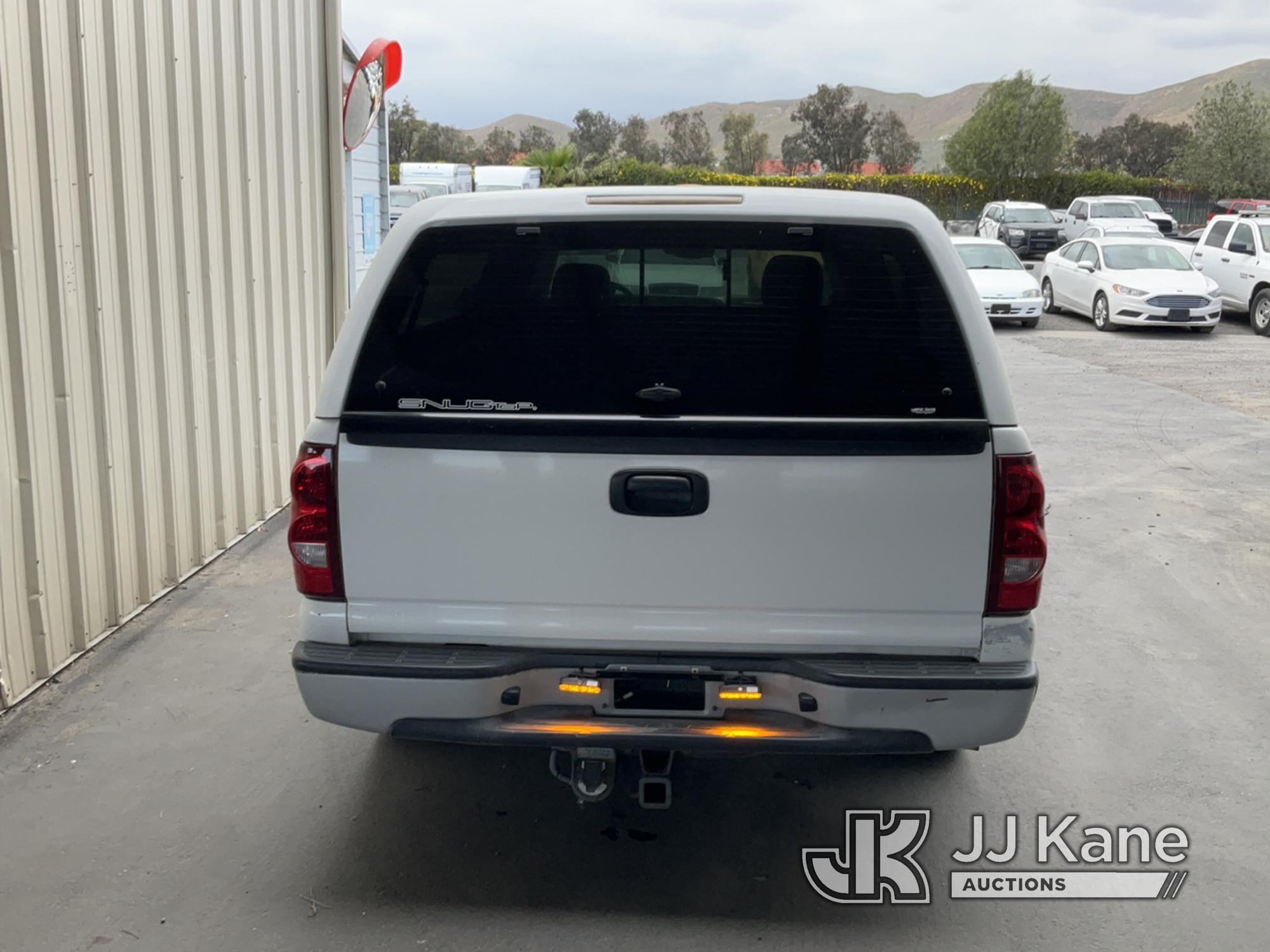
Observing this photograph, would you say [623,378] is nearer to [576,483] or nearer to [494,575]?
[576,483]

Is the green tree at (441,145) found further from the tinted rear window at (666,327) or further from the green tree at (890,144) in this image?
the tinted rear window at (666,327)

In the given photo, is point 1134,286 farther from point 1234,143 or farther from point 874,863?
point 1234,143

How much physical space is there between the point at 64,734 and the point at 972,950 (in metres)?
3.47

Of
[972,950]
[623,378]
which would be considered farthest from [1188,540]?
[623,378]

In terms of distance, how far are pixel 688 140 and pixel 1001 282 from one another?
72.6 metres

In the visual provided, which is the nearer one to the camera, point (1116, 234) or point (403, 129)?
point (1116, 234)

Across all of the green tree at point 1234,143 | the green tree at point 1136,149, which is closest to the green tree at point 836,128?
the green tree at point 1136,149

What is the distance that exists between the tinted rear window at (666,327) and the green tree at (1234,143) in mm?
58772

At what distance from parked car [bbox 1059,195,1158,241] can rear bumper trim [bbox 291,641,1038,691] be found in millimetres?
33123

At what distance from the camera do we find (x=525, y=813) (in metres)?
4.14

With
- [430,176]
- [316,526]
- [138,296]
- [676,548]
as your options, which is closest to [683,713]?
[676,548]

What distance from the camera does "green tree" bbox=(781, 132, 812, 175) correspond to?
84812 millimetres

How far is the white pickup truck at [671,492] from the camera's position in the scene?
3264mm

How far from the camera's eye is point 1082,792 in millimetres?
4398
